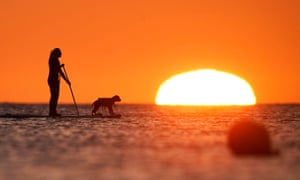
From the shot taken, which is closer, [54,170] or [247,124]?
[54,170]

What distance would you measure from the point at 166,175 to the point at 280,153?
6.23 metres

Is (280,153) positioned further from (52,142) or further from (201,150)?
(52,142)

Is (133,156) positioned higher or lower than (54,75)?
lower

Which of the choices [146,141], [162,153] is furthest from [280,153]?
[146,141]

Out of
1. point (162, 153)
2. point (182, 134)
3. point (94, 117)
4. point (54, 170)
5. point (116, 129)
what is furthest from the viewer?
point (94, 117)

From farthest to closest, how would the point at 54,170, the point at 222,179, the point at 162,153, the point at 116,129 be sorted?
the point at 116,129 < the point at 162,153 < the point at 54,170 < the point at 222,179

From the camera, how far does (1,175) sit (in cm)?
1994

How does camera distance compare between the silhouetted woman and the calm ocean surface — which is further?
the silhouetted woman

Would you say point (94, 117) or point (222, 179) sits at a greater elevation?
point (94, 117)

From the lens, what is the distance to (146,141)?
29938 mm

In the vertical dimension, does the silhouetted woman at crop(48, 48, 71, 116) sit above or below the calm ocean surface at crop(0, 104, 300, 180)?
above

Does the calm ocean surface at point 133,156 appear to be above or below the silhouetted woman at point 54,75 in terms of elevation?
below

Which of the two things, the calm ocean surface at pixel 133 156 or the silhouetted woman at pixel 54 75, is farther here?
the silhouetted woman at pixel 54 75

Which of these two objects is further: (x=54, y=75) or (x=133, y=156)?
(x=54, y=75)
